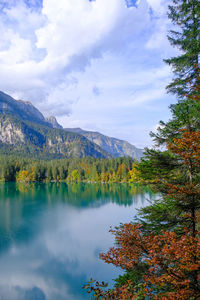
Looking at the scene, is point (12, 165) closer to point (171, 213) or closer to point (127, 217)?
point (127, 217)

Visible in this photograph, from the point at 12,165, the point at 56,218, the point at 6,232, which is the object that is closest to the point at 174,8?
the point at 6,232

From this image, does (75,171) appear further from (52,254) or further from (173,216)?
(173,216)

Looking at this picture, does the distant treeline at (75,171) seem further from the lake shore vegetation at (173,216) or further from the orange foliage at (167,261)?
the orange foliage at (167,261)

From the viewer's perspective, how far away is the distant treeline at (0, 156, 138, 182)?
322ft

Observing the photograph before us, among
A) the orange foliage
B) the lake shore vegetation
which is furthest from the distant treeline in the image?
the orange foliage

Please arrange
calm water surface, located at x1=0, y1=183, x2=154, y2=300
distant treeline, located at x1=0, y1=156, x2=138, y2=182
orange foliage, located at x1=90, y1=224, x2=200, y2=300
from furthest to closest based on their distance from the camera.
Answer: distant treeline, located at x1=0, y1=156, x2=138, y2=182
calm water surface, located at x1=0, y1=183, x2=154, y2=300
orange foliage, located at x1=90, y1=224, x2=200, y2=300

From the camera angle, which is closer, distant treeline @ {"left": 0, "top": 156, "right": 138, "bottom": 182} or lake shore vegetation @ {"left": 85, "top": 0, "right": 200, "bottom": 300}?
lake shore vegetation @ {"left": 85, "top": 0, "right": 200, "bottom": 300}

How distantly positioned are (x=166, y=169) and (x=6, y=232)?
78.1 ft

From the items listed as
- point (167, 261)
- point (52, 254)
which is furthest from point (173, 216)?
point (52, 254)

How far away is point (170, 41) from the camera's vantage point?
10109 millimetres

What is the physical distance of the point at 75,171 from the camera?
385 feet

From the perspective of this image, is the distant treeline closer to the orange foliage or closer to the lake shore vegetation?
the lake shore vegetation

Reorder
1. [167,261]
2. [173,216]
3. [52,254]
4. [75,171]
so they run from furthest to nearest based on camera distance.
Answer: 1. [75,171]
2. [52,254]
3. [173,216]
4. [167,261]

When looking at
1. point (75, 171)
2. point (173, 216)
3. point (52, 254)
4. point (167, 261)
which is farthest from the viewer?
point (75, 171)
